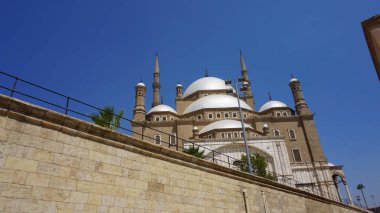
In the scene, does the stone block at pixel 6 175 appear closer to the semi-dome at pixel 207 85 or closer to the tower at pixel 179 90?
the semi-dome at pixel 207 85

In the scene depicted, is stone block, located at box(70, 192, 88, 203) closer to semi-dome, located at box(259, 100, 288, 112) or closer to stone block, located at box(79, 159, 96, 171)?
stone block, located at box(79, 159, 96, 171)

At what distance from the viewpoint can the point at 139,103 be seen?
120ft

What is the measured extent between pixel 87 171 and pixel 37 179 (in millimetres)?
1072

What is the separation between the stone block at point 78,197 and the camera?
5.67 m

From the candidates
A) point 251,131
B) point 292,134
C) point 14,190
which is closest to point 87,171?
point 14,190

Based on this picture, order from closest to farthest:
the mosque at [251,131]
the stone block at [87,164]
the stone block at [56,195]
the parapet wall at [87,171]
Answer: the parapet wall at [87,171] < the stone block at [56,195] < the stone block at [87,164] < the mosque at [251,131]

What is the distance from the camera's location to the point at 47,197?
5320 mm

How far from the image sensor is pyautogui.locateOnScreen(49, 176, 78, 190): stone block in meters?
5.52

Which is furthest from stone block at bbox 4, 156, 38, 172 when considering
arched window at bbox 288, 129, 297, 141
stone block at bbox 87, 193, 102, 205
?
arched window at bbox 288, 129, 297, 141

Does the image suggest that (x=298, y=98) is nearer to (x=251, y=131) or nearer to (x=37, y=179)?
(x=251, y=131)

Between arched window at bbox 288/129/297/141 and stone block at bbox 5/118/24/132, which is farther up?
arched window at bbox 288/129/297/141

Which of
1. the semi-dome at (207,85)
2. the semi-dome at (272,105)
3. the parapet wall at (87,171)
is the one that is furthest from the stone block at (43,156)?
the semi-dome at (207,85)

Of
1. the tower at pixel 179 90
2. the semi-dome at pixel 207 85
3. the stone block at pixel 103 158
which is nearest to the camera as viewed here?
the stone block at pixel 103 158

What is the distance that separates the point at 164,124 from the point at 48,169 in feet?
96.7
